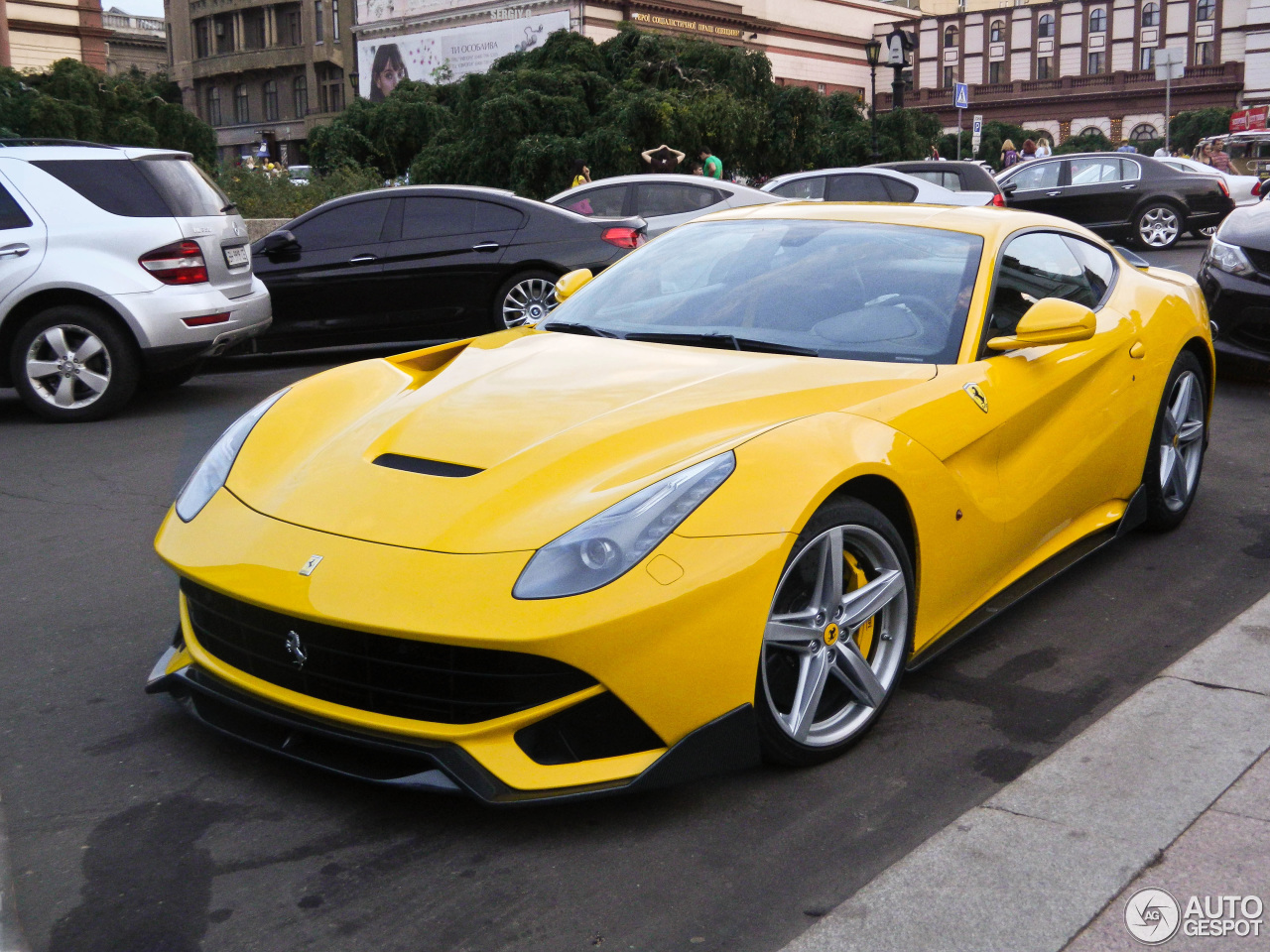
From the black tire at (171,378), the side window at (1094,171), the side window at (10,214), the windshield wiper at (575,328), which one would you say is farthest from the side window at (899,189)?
the windshield wiper at (575,328)

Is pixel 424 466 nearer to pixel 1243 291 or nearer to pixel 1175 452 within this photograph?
pixel 1175 452

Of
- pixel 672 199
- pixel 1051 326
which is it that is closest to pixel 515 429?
pixel 1051 326

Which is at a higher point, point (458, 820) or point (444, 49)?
point (444, 49)

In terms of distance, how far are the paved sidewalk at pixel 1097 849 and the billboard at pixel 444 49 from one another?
204 ft

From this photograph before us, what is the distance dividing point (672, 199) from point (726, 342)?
10.9 meters

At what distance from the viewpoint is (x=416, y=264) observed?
34.2 feet

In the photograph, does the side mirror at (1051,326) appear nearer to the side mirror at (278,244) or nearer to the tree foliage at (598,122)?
the side mirror at (278,244)

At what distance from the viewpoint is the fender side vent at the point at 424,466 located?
10.1 feet

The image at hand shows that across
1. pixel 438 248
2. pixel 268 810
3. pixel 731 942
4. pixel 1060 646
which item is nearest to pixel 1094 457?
pixel 1060 646

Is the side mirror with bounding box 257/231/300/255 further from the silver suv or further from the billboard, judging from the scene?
the billboard

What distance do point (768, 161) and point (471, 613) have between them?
29.9 m

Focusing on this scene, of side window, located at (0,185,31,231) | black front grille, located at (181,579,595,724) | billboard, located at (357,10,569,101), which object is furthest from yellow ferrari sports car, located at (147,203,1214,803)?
billboard, located at (357,10,569,101)

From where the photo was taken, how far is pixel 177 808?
116 inches

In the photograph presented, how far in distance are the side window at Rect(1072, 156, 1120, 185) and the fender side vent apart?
19909 millimetres
